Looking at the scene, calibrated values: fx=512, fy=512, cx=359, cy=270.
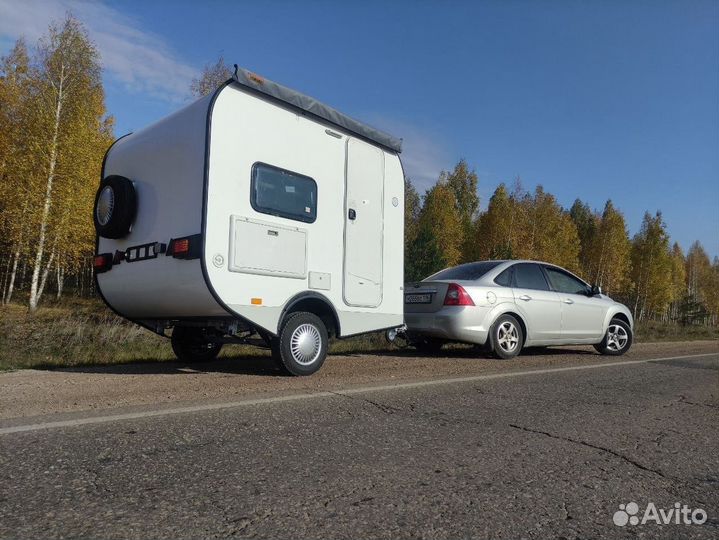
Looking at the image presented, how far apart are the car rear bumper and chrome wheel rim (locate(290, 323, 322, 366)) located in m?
2.44

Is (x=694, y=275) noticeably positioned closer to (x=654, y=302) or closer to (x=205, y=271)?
(x=654, y=302)

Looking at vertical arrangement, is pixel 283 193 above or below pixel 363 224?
above

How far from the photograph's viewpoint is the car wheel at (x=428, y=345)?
881 centimetres

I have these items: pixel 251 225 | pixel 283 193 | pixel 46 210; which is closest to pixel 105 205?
pixel 251 225

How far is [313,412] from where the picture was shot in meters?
3.92

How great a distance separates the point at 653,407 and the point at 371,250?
3600mm

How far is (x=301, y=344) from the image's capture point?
5.76 metres

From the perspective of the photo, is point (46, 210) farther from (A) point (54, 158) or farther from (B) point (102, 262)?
(B) point (102, 262)

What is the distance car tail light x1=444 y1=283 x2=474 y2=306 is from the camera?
7637 millimetres

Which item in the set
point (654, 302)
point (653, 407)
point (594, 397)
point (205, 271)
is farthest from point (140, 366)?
point (654, 302)

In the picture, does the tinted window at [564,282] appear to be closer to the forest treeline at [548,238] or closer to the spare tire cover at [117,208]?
the spare tire cover at [117,208]

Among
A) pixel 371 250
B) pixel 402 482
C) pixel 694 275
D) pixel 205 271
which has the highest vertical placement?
pixel 694 275

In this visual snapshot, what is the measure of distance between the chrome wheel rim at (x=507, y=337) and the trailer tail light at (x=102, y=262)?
18.2 ft

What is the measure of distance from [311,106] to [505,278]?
13.9 feet
